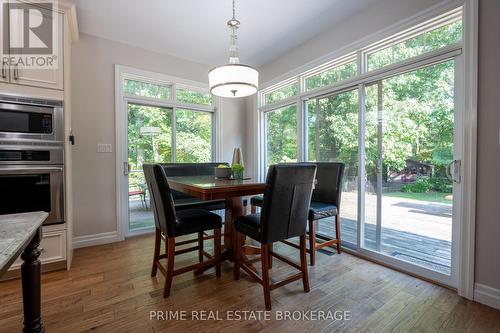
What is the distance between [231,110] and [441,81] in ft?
9.75

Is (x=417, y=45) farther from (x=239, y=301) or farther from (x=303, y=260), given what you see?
(x=239, y=301)

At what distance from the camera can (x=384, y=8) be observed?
2.30 meters

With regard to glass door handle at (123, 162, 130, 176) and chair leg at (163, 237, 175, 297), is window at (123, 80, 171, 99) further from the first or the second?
chair leg at (163, 237, 175, 297)

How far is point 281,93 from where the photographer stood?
12.3ft

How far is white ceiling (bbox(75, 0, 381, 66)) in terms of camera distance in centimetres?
238

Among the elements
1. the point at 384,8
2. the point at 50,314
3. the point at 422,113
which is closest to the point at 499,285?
the point at 422,113

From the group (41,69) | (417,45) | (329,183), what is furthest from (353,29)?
(41,69)

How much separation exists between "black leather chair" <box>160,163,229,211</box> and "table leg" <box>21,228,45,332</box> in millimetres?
1506

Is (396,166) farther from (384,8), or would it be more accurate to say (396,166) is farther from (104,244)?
(104,244)

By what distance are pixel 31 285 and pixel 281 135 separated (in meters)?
3.27

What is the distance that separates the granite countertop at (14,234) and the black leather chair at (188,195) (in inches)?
63.1

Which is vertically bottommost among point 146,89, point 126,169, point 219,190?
point 219,190

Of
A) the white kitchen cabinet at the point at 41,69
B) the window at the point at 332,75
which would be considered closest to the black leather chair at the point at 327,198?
the window at the point at 332,75

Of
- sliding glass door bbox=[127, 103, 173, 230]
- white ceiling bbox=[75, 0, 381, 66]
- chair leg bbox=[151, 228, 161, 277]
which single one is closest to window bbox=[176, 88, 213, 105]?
sliding glass door bbox=[127, 103, 173, 230]
